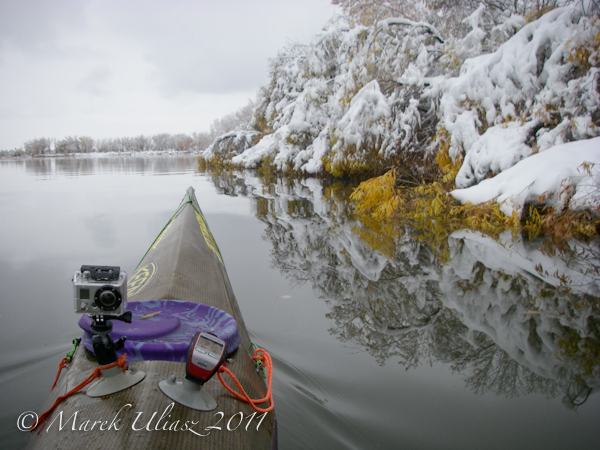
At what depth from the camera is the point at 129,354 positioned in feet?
4.72

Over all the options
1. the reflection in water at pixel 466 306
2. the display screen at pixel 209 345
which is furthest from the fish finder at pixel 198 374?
the reflection in water at pixel 466 306

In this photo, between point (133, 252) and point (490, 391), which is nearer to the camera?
point (490, 391)

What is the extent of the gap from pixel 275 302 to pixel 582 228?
408cm

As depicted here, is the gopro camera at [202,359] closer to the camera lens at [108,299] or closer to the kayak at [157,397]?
the kayak at [157,397]

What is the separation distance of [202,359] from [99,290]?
0.40 metres

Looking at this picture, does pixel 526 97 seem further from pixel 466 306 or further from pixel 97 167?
pixel 97 167

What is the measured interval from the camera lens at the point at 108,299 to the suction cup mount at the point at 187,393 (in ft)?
1.04

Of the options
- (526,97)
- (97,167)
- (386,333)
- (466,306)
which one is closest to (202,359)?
(386,333)

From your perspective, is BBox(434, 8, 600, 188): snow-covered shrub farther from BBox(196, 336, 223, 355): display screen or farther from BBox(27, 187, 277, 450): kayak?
BBox(196, 336, 223, 355): display screen

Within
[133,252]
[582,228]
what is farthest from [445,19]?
[133,252]

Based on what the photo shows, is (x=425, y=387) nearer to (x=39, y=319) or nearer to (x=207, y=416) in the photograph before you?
(x=207, y=416)

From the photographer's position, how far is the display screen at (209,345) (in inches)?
49.5

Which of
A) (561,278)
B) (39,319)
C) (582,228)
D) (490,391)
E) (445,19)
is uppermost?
(445,19)

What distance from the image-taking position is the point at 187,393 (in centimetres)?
131
